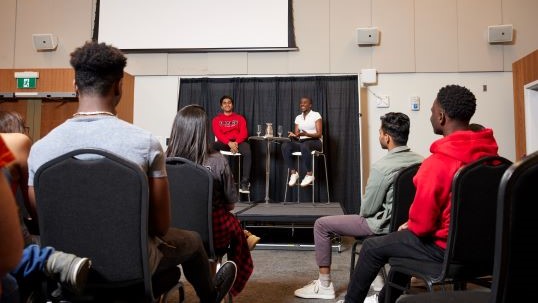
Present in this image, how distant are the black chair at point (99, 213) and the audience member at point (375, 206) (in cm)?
128

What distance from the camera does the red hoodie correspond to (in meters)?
1.53

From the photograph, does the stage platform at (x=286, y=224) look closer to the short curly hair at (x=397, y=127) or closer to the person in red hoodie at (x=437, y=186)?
the short curly hair at (x=397, y=127)

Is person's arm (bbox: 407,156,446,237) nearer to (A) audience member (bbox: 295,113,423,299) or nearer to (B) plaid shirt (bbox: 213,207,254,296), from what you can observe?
(A) audience member (bbox: 295,113,423,299)

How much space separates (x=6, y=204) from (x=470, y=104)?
1647 mm

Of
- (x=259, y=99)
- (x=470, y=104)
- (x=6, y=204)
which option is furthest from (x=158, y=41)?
(x=6, y=204)

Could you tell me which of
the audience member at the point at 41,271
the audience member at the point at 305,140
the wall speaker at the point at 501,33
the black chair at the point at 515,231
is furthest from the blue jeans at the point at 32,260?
the wall speaker at the point at 501,33

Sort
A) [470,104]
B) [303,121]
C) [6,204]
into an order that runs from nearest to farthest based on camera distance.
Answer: [6,204] → [470,104] → [303,121]

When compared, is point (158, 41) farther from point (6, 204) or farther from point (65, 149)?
point (6, 204)

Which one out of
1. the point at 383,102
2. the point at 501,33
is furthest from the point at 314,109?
the point at 501,33

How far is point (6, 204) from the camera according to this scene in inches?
24.3

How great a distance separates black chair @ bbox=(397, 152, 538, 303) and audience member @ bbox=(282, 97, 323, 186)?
4445 mm

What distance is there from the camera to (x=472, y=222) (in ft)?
4.67

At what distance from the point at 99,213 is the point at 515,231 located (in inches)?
37.7

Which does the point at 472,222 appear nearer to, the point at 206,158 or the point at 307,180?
the point at 206,158
